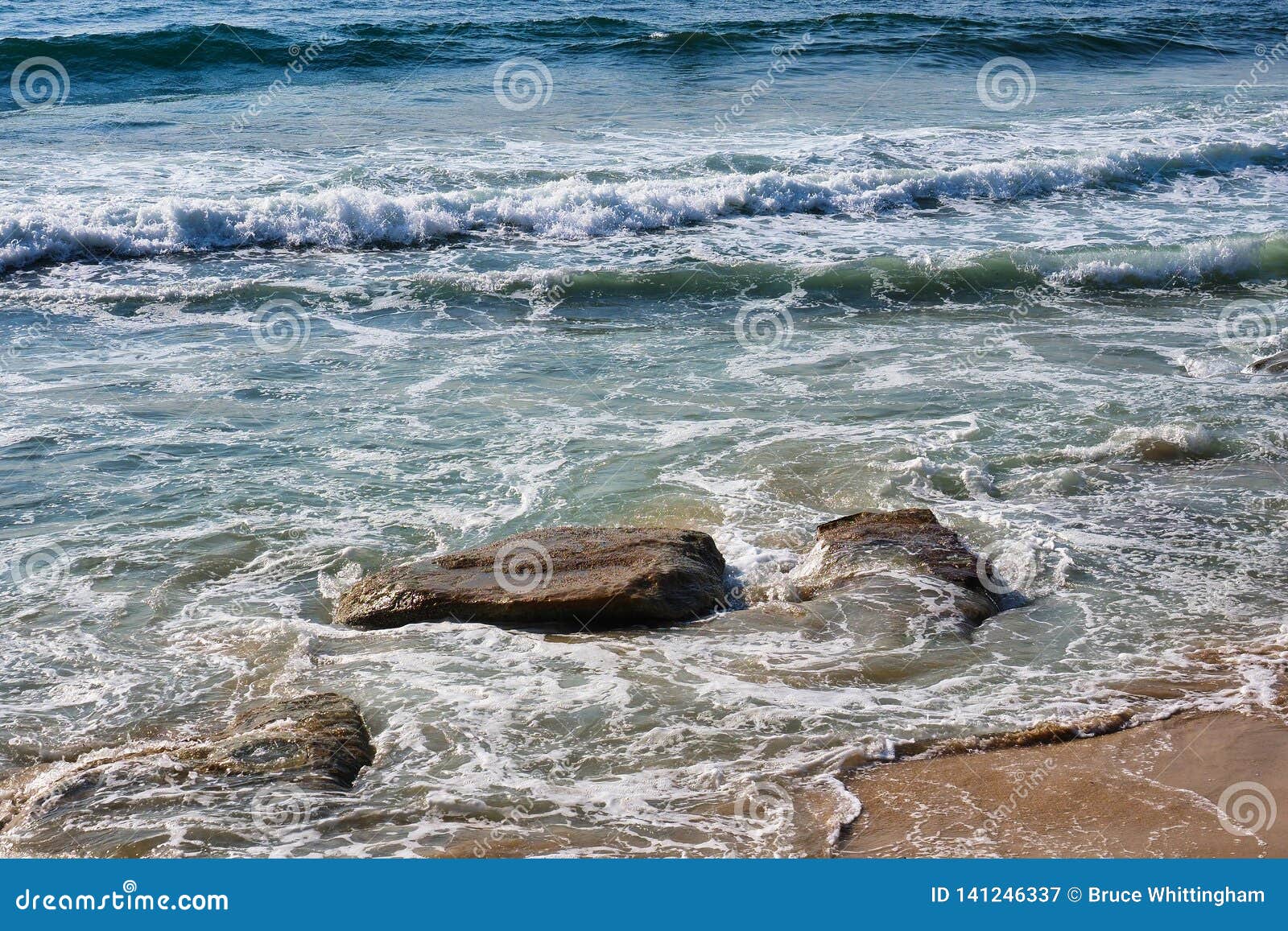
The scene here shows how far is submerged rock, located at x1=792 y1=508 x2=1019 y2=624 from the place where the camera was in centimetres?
590

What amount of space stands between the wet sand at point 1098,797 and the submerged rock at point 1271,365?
5306 millimetres

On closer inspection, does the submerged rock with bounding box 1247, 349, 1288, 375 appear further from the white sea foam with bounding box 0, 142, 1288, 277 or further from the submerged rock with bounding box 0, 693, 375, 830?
the submerged rock with bounding box 0, 693, 375, 830

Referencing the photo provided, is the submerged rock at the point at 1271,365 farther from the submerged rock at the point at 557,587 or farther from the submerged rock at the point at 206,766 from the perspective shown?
the submerged rock at the point at 206,766

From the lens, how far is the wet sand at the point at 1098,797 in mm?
4000

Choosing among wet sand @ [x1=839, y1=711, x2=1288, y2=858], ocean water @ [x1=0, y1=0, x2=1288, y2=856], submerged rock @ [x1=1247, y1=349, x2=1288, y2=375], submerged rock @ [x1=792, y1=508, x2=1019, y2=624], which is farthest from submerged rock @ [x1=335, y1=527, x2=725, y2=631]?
submerged rock @ [x1=1247, y1=349, x2=1288, y2=375]

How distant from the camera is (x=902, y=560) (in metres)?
6.06

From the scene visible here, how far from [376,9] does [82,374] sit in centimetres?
1860

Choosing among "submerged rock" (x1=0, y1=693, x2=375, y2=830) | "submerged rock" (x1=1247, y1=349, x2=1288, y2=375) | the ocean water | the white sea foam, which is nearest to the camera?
"submerged rock" (x1=0, y1=693, x2=375, y2=830)

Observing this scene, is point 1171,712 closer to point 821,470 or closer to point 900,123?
point 821,470

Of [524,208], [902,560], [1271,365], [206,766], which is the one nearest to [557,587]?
[902,560]

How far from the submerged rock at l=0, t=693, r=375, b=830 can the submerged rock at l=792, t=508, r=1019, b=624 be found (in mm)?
2510

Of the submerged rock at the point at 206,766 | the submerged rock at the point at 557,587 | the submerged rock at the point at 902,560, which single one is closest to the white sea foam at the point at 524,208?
the submerged rock at the point at 902,560

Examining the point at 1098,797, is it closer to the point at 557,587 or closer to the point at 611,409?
the point at 557,587

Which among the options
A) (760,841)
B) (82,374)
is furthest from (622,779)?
(82,374)
